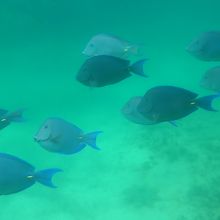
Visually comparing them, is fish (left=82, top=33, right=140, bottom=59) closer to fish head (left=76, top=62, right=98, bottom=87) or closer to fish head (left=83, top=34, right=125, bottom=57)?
fish head (left=83, top=34, right=125, bottom=57)

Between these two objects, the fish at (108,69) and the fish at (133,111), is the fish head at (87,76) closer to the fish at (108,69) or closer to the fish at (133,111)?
the fish at (108,69)

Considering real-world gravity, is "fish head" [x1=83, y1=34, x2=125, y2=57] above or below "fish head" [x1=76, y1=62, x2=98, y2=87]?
above

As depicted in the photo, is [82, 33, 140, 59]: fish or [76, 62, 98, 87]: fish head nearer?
[76, 62, 98, 87]: fish head

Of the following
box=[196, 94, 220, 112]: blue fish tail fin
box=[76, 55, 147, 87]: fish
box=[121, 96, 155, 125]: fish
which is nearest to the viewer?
box=[196, 94, 220, 112]: blue fish tail fin

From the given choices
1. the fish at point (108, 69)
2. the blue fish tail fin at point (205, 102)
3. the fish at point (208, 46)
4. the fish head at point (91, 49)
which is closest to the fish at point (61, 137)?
the fish at point (108, 69)

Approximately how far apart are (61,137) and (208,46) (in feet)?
5.46

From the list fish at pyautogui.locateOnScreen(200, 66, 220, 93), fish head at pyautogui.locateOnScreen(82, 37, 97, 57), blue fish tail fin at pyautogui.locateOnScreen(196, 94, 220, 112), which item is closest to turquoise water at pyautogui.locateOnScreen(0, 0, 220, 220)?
fish at pyautogui.locateOnScreen(200, 66, 220, 93)

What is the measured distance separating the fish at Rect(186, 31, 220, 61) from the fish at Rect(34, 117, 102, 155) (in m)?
1.36

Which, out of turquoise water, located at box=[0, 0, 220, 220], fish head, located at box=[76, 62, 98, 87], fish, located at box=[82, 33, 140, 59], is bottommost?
fish head, located at box=[76, 62, 98, 87]

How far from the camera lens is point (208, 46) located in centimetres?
377

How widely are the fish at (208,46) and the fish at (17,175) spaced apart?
187 cm

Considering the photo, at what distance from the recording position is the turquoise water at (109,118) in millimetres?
5973

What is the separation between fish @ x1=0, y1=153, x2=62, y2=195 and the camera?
2.88 m

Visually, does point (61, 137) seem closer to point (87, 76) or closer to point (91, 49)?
point (87, 76)
